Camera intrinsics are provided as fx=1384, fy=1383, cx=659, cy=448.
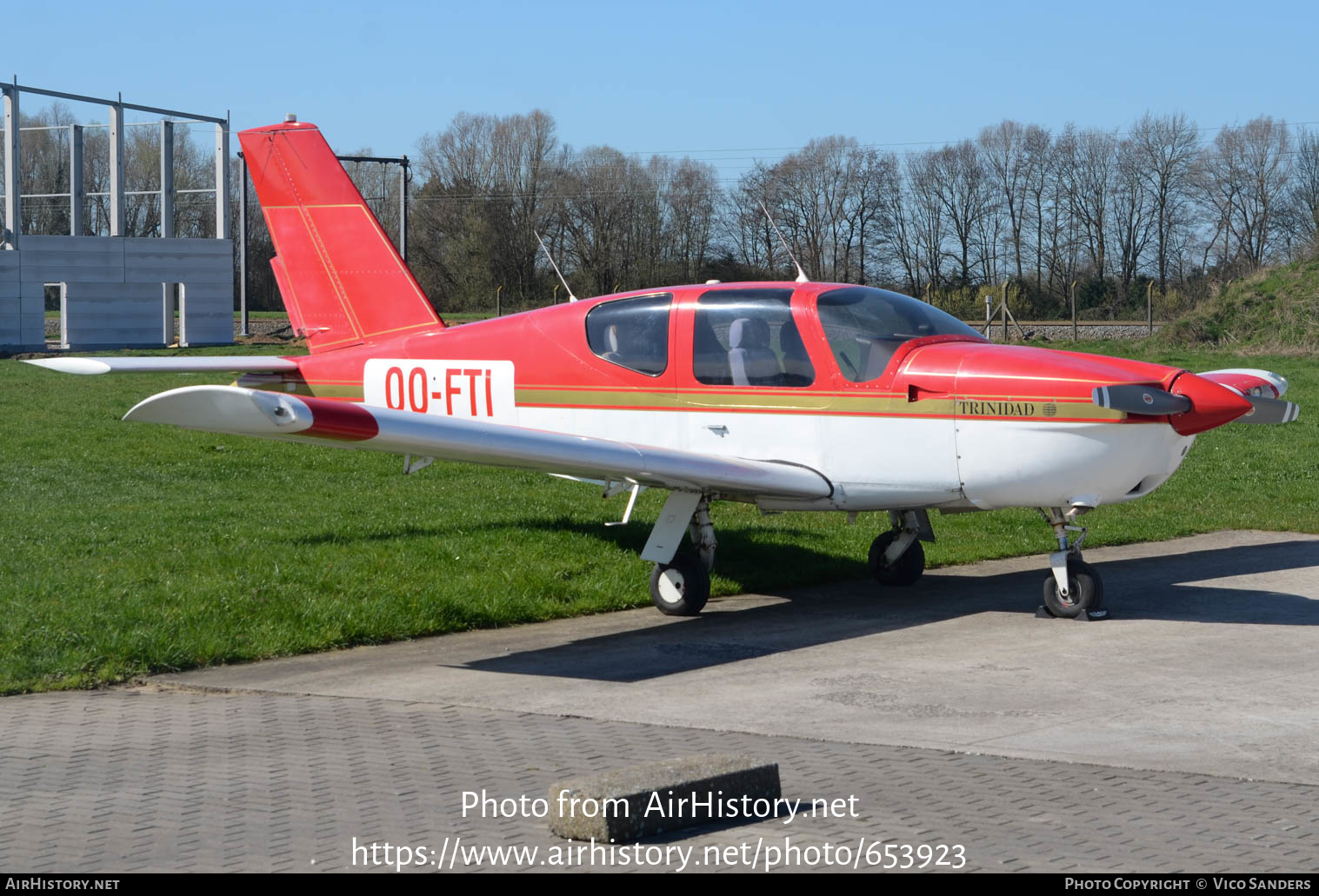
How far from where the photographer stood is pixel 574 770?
562 centimetres

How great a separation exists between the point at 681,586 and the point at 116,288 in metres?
39.2

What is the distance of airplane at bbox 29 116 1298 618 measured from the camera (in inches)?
329

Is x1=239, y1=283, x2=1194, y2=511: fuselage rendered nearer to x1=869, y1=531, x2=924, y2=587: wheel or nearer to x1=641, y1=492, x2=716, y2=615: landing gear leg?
x1=641, y1=492, x2=716, y2=615: landing gear leg

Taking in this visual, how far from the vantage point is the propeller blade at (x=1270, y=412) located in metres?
9.18

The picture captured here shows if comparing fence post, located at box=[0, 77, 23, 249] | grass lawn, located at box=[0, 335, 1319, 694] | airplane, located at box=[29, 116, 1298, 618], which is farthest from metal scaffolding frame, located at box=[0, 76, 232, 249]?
airplane, located at box=[29, 116, 1298, 618]

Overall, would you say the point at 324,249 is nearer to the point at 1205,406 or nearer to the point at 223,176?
the point at 1205,406

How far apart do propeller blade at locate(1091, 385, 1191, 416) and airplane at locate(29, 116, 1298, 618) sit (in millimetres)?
14

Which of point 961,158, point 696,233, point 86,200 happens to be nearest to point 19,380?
point 696,233

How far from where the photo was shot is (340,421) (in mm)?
7215

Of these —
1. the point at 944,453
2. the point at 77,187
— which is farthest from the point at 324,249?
the point at 77,187

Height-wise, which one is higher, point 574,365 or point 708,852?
point 574,365

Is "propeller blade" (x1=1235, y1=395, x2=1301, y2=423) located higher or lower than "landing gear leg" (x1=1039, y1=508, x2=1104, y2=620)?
higher

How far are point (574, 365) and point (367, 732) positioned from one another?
14.3 ft

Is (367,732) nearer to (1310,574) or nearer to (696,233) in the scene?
(1310,574)
